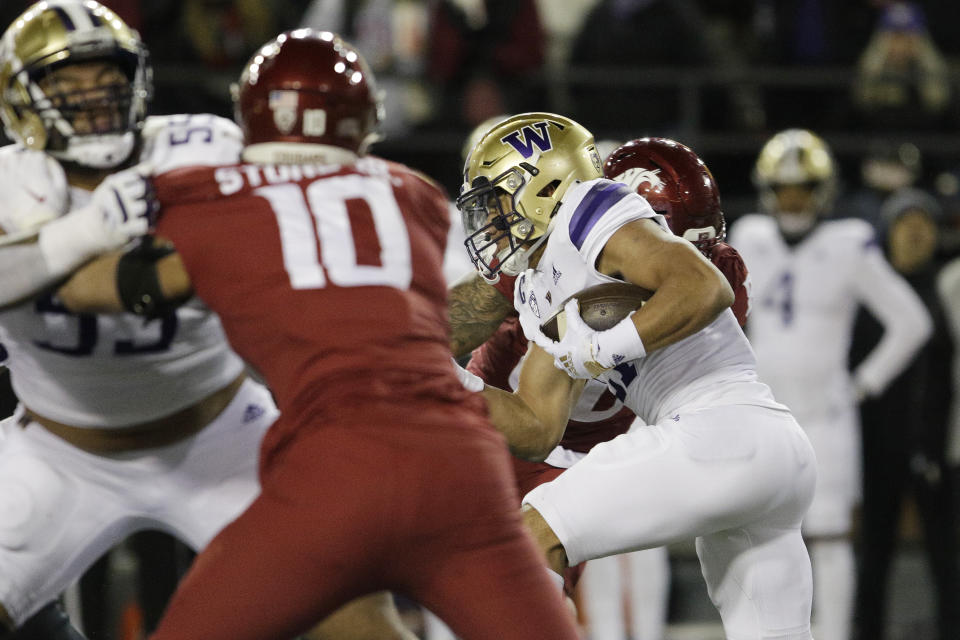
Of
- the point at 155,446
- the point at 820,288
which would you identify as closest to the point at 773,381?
the point at 820,288

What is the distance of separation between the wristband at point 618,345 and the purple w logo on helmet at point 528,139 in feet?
1.95

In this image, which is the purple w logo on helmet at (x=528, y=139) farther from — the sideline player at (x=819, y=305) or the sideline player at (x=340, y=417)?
the sideline player at (x=819, y=305)

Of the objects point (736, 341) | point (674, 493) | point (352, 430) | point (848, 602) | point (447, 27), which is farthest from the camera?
point (447, 27)

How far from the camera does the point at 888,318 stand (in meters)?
6.54

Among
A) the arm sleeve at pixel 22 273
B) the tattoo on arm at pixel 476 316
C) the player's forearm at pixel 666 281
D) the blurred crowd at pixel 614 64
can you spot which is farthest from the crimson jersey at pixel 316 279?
the blurred crowd at pixel 614 64

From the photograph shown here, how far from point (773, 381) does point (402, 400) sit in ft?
14.0

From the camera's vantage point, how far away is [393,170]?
285 cm

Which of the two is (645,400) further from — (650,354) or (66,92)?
(66,92)

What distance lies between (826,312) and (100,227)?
439cm

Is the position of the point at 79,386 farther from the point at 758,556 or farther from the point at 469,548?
the point at 758,556

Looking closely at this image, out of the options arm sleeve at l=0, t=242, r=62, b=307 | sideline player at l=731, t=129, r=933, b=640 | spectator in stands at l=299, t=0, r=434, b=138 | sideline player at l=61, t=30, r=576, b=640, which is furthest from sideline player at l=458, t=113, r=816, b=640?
spectator in stands at l=299, t=0, r=434, b=138

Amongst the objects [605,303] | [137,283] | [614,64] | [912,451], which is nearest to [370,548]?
[137,283]

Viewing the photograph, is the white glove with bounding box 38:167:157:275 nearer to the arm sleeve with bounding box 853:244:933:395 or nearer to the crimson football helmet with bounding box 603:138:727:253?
the crimson football helmet with bounding box 603:138:727:253

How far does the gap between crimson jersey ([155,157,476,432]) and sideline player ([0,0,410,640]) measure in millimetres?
761
